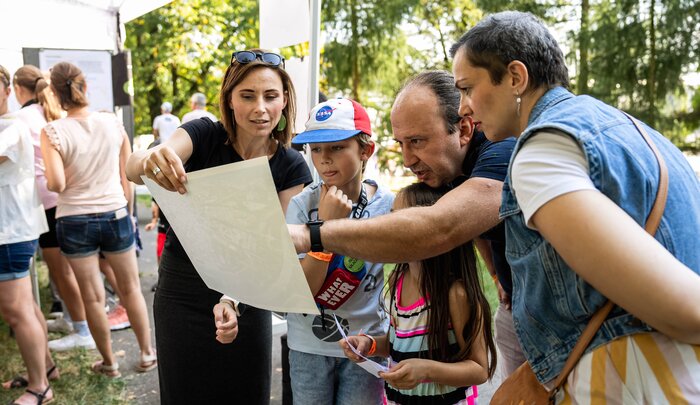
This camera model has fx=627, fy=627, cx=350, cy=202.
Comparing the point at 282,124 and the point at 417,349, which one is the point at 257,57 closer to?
the point at 282,124

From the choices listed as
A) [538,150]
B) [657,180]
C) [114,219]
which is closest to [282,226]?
[538,150]

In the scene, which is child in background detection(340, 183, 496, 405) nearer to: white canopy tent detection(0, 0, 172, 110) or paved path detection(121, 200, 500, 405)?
paved path detection(121, 200, 500, 405)

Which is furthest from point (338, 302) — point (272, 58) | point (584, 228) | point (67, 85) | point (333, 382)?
point (67, 85)

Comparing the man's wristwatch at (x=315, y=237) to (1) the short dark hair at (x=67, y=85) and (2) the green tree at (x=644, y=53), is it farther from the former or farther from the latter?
(2) the green tree at (x=644, y=53)

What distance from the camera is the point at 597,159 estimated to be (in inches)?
41.8

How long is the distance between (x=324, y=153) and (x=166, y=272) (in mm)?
841

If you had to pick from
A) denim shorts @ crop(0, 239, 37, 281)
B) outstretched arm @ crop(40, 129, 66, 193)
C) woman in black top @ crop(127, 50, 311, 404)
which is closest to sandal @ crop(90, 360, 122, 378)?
denim shorts @ crop(0, 239, 37, 281)

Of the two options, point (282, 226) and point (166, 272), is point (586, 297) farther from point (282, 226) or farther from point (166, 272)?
point (166, 272)

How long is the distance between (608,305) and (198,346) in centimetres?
174

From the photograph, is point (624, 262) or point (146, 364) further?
point (146, 364)

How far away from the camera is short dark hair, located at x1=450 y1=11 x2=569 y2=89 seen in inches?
51.1

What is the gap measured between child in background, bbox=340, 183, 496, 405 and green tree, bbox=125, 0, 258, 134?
52.1 feet

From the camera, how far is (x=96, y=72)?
6.20m

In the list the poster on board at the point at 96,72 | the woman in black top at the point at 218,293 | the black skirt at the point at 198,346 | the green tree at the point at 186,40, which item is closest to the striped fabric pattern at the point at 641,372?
the woman in black top at the point at 218,293
